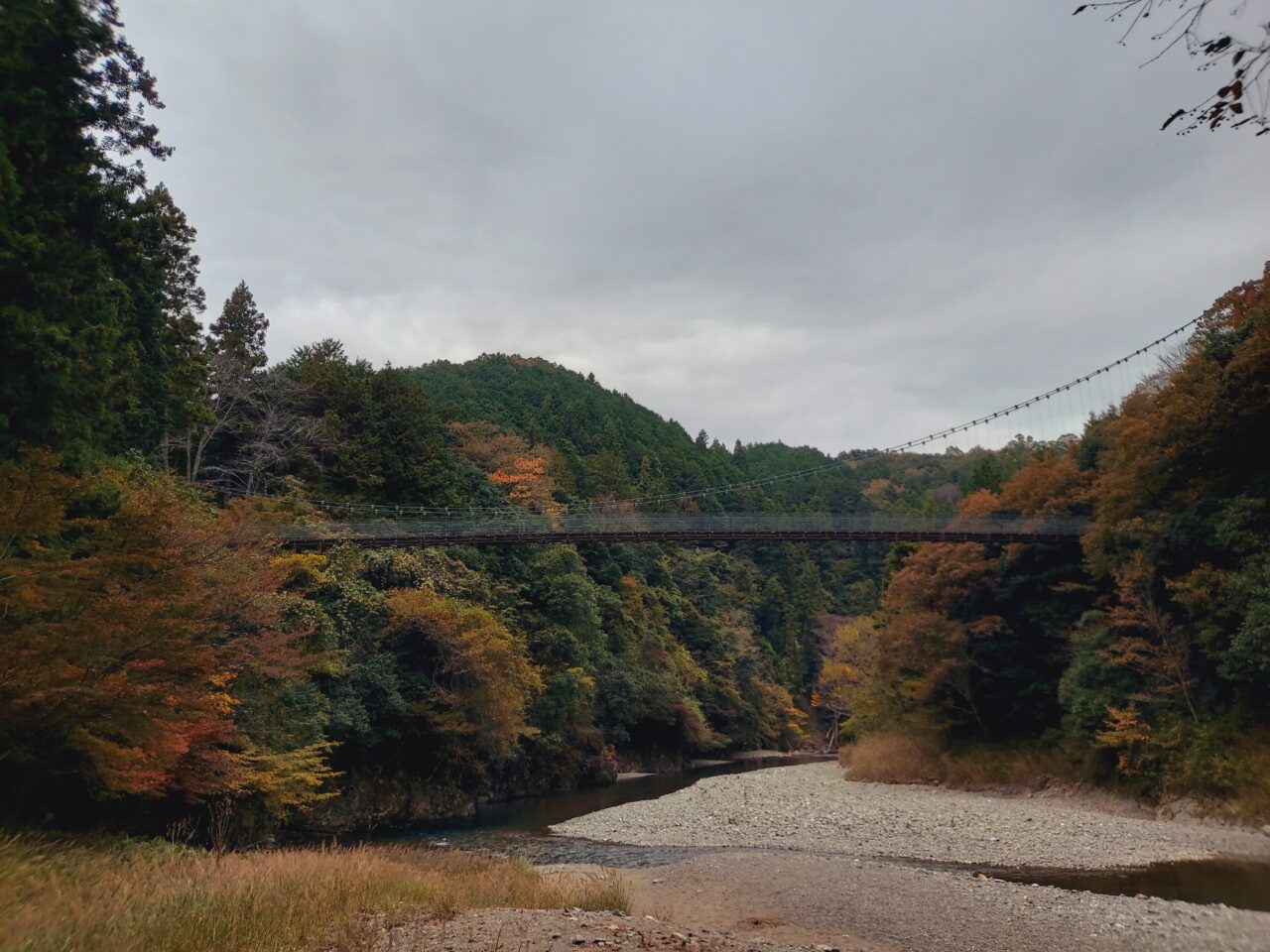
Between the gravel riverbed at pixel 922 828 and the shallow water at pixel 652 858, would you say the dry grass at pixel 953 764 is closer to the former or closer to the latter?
the gravel riverbed at pixel 922 828

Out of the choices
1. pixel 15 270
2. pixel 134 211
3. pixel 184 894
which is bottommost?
pixel 184 894

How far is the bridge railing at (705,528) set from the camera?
28000 mm

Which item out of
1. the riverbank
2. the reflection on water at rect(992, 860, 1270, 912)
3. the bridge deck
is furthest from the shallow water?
the bridge deck

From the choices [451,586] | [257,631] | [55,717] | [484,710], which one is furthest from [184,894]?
[451,586]

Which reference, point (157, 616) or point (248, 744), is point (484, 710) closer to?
point (248, 744)

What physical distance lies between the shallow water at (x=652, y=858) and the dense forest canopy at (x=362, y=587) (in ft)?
10.4

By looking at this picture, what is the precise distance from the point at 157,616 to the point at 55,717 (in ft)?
6.14

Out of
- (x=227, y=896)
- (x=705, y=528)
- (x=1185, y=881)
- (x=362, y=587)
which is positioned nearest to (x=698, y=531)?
(x=705, y=528)

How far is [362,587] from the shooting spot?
27.0 metres

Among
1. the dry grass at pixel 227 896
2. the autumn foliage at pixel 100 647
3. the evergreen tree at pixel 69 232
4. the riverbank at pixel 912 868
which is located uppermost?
the evergreen tree at pixel 69 232

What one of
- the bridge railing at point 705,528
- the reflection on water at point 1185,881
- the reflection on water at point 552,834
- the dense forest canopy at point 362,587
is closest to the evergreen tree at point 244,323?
the dense forest canopy at point 362,587

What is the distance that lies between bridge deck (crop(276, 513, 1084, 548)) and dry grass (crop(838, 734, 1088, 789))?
771 centimetres

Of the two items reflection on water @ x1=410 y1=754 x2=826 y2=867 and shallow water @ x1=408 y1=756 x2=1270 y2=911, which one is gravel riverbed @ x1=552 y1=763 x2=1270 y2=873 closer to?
shallow water @ x1=408 y1=756 x2=1270 y2=911

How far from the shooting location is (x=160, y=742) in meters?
11.8
